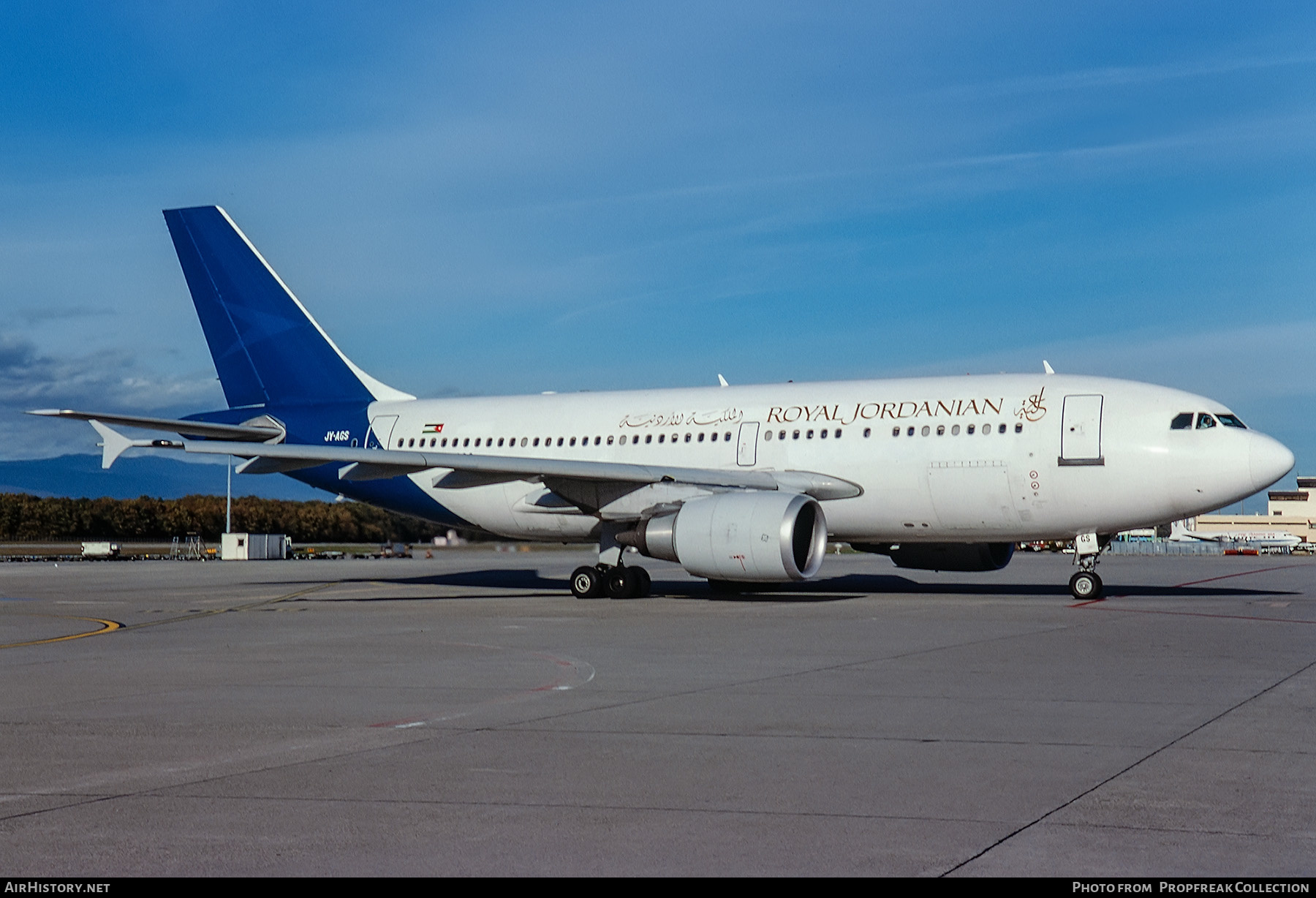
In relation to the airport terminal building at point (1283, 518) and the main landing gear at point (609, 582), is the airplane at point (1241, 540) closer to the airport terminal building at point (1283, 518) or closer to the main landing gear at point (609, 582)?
the airport terminal building at point (1283, 518)

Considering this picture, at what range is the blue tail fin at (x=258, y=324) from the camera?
89.4ft

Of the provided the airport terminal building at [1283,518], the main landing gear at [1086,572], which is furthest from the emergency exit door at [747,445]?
the airport terminal building at [1283,518]

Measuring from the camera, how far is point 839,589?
24844 millimetres

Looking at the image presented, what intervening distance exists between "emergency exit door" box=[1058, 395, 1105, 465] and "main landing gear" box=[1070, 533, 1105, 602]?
1.43 meters

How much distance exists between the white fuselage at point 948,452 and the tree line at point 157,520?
4628 centimetres

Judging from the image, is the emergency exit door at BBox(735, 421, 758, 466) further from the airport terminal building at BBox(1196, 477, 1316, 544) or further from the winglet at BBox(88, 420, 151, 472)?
the airport terminal building at BBox(1196, 477, 1316, 544)

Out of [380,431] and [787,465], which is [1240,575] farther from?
[380,431]

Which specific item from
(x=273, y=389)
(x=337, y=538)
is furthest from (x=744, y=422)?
(x=337, y=538)

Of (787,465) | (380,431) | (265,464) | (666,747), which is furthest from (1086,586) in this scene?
(380,431)

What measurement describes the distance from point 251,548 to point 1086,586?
121ft

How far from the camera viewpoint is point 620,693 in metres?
9.64

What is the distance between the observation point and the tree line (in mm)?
70438
